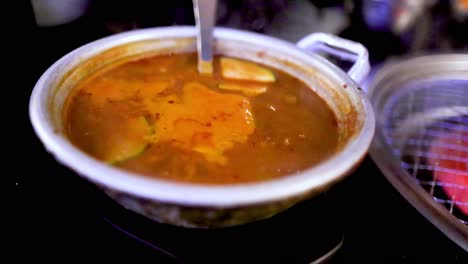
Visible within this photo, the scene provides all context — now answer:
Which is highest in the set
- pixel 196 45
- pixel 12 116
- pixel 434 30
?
pixel 196 45

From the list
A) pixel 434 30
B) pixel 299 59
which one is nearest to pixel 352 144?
pixel 299 59

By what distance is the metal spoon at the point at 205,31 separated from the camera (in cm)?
113

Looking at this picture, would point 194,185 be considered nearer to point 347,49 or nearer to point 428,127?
point 347,49

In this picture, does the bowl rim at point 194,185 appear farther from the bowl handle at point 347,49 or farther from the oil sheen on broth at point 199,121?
the bowl handle at point 347,49

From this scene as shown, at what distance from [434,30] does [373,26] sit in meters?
0.56

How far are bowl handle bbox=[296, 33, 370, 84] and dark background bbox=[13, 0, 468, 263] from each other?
320mm

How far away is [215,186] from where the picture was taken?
2.30ft

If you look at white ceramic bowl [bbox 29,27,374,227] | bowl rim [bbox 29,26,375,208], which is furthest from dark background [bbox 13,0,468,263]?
bowl rim [bbox 29,26,375,208]

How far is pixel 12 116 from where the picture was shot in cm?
116

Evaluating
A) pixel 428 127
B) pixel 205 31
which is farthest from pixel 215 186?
pixel 428 127

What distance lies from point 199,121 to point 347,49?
482 millimetres

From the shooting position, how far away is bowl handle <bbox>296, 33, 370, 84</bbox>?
1.14 m

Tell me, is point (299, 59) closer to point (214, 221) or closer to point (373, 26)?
point (214, 221)

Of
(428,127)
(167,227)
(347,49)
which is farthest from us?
(428,127)
